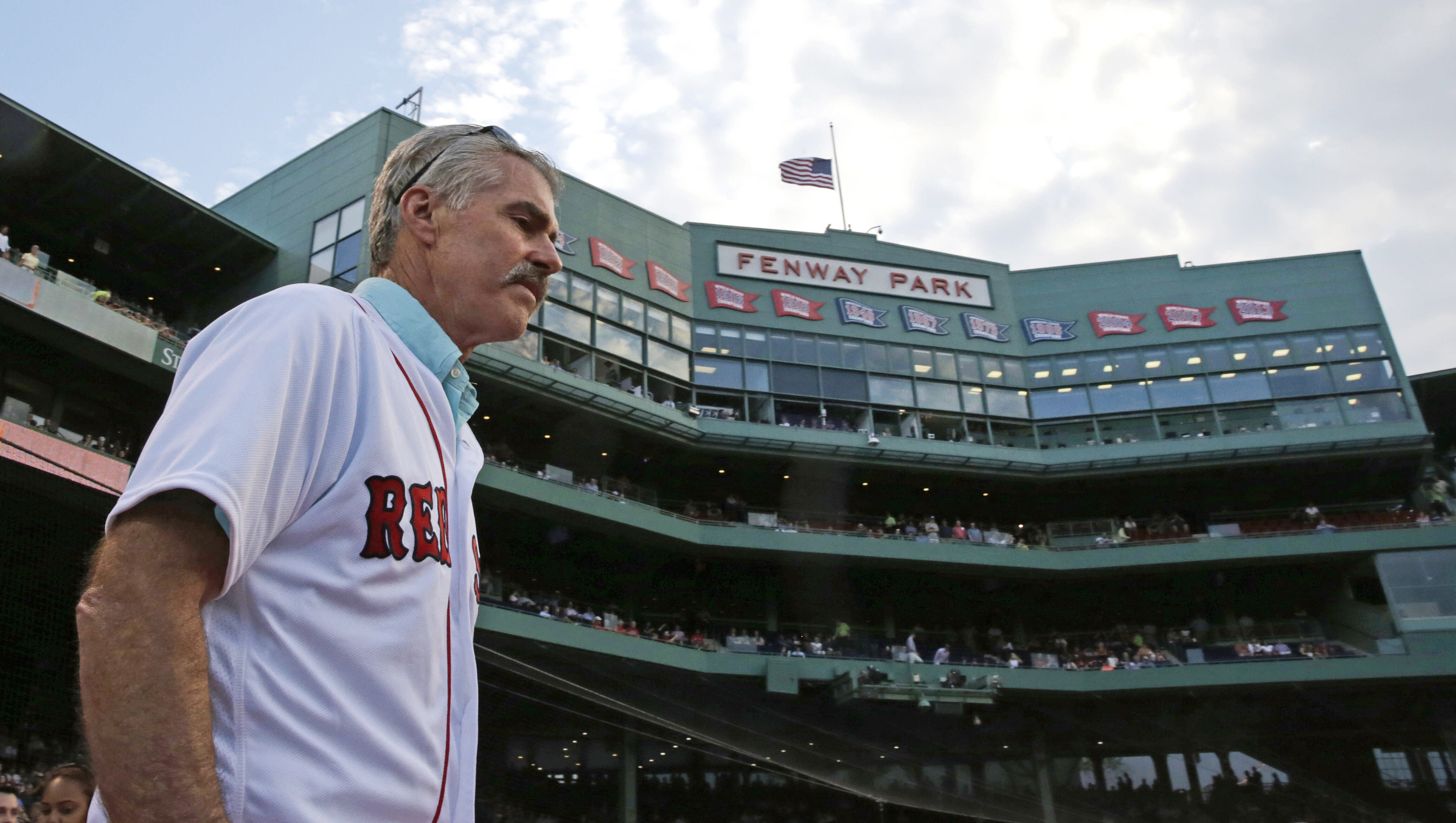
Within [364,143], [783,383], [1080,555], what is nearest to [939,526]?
[1080,555]

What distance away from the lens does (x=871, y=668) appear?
26562 millimetres

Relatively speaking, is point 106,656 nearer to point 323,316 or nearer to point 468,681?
point 323,316

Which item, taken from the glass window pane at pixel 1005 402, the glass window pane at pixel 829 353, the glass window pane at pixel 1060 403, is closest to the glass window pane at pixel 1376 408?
the glass window pane at pixel 1060 403

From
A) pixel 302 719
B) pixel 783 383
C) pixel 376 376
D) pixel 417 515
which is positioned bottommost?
pixel 302 719

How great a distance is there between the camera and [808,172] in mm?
Answer: 34875

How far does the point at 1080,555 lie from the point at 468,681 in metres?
32.6

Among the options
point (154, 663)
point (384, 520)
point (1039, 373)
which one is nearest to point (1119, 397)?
point (1039, 373)

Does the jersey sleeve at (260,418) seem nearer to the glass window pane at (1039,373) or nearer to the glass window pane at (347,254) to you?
the glass window pane at (347,254)

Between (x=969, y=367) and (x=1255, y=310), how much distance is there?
11087 mm

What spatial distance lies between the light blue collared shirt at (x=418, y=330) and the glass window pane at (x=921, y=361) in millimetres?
34616

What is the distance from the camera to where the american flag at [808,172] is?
34.5 meters

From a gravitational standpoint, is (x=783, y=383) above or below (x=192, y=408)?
above

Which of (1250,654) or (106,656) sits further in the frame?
(1250,654)

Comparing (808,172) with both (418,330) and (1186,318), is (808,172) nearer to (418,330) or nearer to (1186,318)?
(1186,318)
